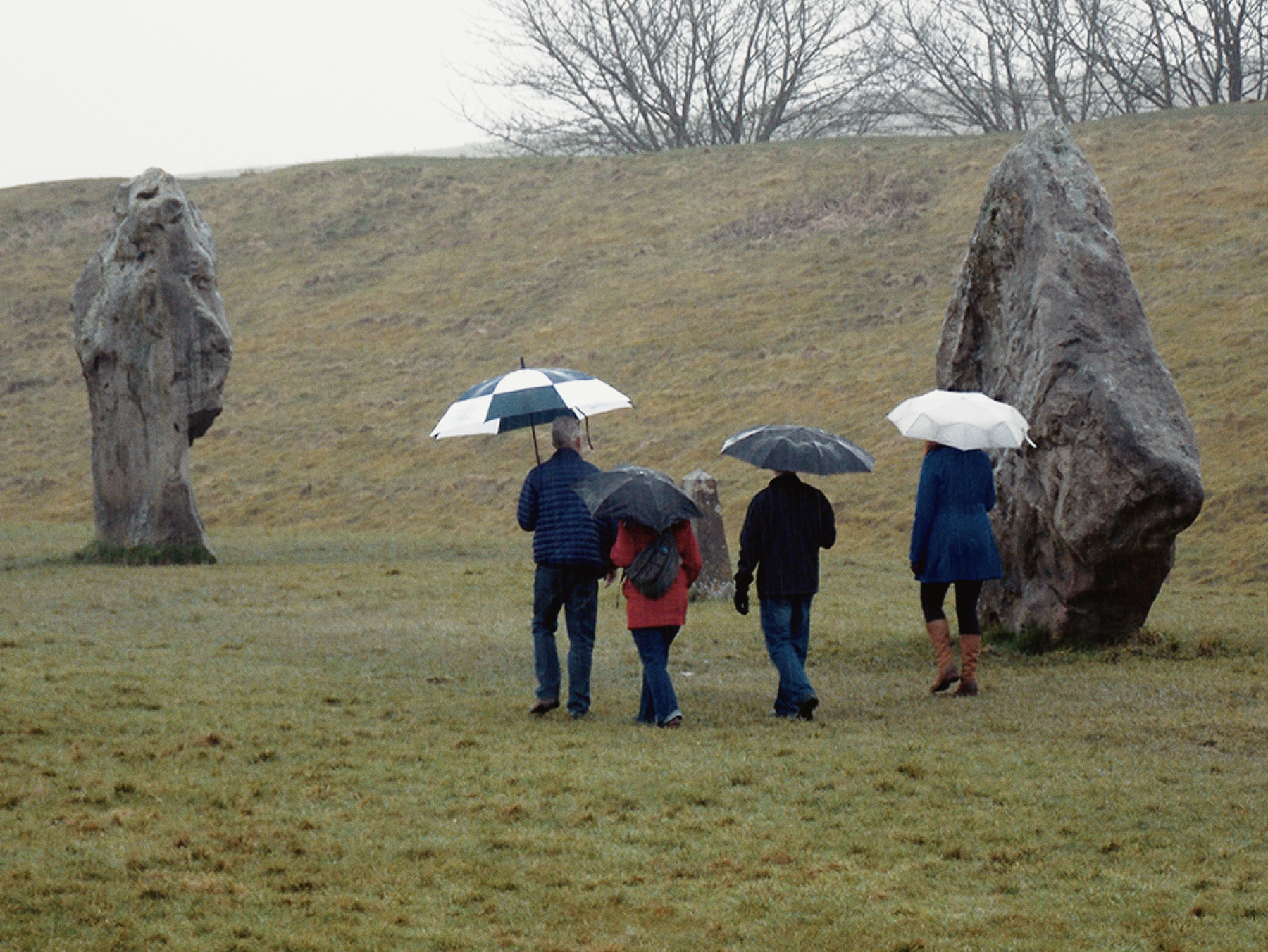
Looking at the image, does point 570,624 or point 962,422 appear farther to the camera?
point 962,422

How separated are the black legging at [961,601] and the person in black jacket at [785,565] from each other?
145cm

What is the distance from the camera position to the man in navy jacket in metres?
9.58

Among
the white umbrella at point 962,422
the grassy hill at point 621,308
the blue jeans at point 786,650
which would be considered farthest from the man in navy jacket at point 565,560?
the grassy hill at point 621,308

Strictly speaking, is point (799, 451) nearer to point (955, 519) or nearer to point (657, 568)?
point (657, 568)

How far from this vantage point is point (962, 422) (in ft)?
34.1

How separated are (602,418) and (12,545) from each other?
13.1 metres

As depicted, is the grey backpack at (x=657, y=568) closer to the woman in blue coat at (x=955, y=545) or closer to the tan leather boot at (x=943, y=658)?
the woman in blue coat at (x=955, y=545)

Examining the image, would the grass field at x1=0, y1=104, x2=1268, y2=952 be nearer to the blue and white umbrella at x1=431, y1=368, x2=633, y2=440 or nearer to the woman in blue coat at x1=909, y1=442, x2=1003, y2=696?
the woman in blue coat at x1=909, y1=442, x2=1003, y2=696

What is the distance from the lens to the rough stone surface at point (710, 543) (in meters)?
16.0

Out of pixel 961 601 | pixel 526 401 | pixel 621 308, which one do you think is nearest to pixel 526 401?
pixel 526 401

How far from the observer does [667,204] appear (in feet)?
141

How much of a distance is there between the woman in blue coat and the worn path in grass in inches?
14.4

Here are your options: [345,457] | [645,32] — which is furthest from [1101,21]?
[345,457]

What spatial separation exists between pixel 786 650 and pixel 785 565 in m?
0.57
